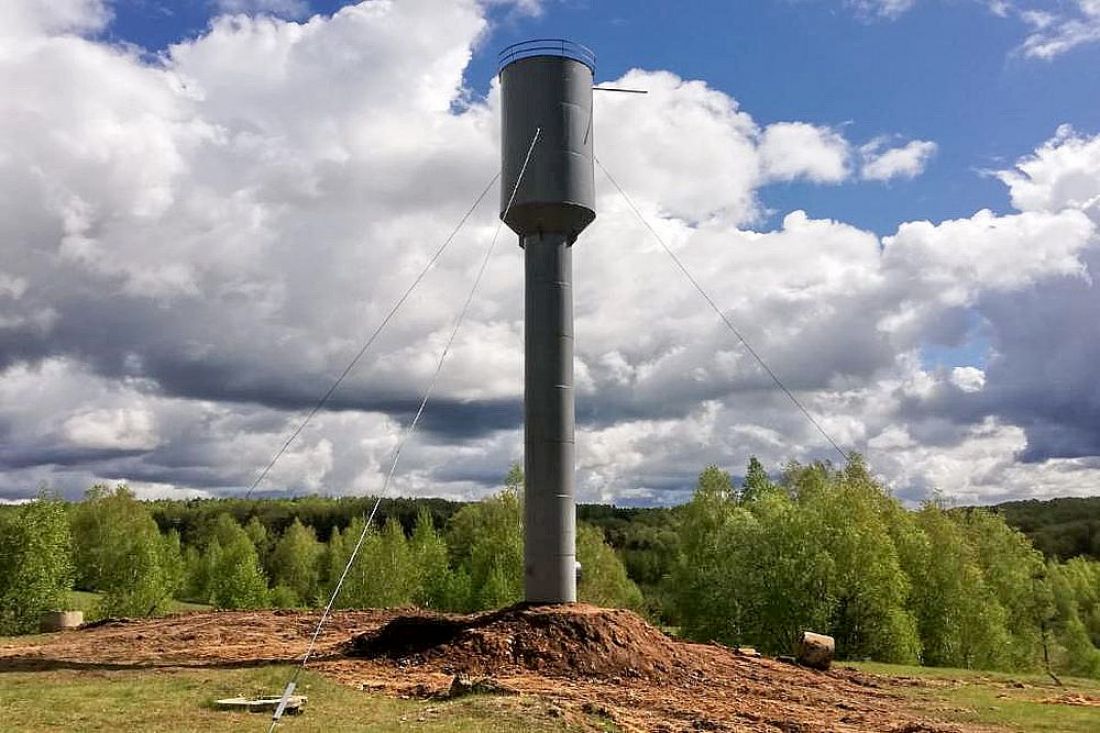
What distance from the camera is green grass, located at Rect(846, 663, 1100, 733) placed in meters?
15.6

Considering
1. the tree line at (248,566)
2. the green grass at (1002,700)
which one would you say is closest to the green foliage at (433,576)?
the tree line at (248,566)

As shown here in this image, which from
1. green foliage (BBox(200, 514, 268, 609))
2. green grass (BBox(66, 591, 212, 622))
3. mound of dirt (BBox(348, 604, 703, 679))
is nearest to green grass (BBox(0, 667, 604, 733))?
mound of dirt (BBox(348, 604, 703, 679))

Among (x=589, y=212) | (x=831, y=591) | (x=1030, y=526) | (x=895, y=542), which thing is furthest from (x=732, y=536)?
(x=1030, y=526)

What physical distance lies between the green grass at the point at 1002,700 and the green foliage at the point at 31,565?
3606 cm

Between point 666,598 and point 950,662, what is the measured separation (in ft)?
54.3

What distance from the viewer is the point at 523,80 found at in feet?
67.4

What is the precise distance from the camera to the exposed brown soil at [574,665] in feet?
46.1

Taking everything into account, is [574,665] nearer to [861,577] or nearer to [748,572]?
[748,572]

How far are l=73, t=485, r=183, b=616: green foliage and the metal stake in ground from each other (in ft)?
115

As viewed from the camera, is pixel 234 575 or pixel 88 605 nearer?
pixel 234 575

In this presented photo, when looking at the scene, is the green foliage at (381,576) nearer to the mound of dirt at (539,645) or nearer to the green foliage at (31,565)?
the green foliage at (31,565)

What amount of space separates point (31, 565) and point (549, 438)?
32.8 m

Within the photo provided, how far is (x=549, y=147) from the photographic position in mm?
20016

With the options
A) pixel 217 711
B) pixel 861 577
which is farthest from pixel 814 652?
pixel 861 577
